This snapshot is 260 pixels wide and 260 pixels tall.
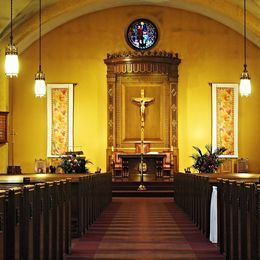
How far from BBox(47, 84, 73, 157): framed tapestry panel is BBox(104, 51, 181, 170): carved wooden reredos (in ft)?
4.14

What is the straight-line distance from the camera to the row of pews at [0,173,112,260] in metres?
4.66

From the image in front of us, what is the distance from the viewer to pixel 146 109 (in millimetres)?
21359

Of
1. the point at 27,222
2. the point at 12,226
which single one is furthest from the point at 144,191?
the point at 12,226

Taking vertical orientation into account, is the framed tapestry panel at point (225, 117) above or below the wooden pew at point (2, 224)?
above

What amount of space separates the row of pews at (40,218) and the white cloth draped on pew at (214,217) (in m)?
1.82

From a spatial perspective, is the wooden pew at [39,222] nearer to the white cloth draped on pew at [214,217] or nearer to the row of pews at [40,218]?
the row of pews at [40,218]

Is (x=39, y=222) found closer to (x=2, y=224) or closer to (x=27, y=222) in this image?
(x=27, y=222)

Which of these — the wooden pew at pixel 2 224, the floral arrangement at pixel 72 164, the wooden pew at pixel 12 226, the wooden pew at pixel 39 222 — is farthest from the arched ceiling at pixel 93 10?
the wooden pew at pixel 2 224

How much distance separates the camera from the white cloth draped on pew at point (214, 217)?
9.02 m

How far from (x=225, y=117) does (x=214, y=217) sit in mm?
12799

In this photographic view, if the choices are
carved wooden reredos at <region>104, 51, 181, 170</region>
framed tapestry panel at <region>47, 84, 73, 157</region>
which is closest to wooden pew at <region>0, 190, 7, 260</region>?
carved wooden reredos at <region>104, 51, 181, 170</region>

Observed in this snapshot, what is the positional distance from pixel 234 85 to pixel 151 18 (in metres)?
3.32

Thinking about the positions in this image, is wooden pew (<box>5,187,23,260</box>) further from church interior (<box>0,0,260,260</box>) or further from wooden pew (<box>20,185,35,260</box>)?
church interior (<box>0,0,260,260</box>)

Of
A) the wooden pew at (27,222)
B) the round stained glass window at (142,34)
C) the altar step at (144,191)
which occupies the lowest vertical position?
the altar step at (144,191)
